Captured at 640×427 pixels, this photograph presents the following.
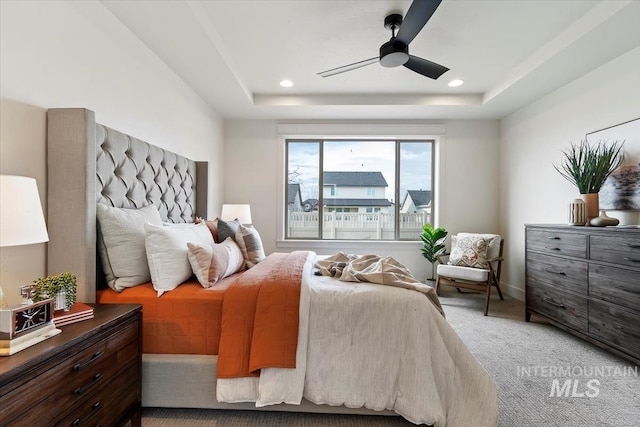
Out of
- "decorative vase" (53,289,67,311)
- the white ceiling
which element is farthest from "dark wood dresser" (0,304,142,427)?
the white ceiling

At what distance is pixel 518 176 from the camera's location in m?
3.75

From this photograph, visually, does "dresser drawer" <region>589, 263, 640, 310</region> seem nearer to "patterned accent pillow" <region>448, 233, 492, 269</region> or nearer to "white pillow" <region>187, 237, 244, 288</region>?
"patterned accent pillow" <region>448, 233, 492, 269</region>

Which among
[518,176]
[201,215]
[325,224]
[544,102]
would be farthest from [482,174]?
[201,215]

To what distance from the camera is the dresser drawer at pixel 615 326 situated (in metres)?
1.95

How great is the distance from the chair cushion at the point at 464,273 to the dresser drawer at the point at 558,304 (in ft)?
1.40

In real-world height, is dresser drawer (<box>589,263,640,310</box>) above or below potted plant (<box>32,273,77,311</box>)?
below

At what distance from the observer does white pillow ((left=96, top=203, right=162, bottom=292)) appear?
5.21 ft

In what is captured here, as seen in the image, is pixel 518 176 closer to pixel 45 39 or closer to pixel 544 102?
pixel 544 102

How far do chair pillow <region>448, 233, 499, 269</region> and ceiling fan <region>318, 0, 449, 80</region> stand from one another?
2.13m

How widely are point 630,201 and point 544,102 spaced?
1544 mm

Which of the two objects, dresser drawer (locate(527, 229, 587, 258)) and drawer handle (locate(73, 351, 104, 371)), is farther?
dresser drawer (locate(527, 229, 587, 258))

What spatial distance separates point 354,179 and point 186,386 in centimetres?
356

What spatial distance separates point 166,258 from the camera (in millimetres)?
1620

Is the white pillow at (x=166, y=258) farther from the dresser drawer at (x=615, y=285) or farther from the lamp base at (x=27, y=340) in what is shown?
the dresser drawer at (x=615, y=285)
